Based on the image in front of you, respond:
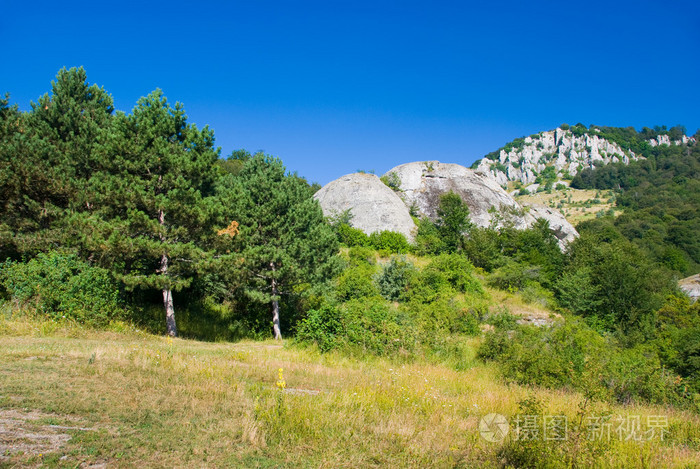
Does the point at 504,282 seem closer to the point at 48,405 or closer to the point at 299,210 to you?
the point at 299,210

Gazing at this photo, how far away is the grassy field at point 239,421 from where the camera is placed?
12.9 ft

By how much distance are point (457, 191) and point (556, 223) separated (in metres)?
12.7

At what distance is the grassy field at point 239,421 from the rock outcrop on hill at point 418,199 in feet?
99.8

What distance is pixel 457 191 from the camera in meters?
45.0

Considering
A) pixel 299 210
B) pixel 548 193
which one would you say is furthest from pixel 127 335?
pixel 548 193

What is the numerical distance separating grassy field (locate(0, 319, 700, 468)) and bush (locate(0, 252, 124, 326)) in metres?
4.05

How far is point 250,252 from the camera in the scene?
601 inches

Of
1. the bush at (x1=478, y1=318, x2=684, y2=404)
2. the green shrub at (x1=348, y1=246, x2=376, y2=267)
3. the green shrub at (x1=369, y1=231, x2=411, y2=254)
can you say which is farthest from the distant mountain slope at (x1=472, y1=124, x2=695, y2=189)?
the bush at (x1=478, y1=318, x2=684, y2=404)

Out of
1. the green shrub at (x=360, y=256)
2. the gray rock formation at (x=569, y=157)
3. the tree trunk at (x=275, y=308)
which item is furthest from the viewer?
the gray rock formation at (x=569, y=157)

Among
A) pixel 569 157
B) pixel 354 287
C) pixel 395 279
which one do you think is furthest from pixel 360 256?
pixel 569 157

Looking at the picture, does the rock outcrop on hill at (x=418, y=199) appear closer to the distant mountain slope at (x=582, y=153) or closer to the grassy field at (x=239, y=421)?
the grassy field at (x=239, y=421)

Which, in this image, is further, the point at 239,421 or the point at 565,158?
the point at 565,158

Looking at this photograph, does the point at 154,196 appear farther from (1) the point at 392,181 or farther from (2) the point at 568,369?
(1) the point at 392,181

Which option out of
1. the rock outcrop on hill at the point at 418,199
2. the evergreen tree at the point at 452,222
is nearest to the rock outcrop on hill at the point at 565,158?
the rock outcrop on hill at the point at 418,199
